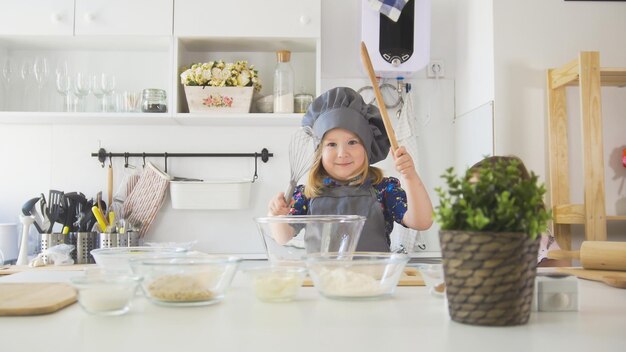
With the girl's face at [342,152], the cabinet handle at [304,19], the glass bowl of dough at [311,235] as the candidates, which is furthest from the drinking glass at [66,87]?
the glass bowl of dough at [311,235]

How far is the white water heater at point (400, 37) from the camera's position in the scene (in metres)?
2.35

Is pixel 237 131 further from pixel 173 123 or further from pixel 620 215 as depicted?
pixel 620 215

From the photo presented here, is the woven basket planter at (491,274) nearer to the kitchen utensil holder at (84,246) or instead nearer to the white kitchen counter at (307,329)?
the white kitchen counter at (307,329)

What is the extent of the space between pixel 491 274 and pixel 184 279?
1.18 ft

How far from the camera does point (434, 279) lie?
86 centimetres

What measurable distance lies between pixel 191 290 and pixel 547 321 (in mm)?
407

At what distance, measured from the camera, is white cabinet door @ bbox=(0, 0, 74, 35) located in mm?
2275

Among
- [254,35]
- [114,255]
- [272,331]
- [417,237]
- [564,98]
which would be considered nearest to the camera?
[272,331]

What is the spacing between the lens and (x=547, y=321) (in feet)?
2.23

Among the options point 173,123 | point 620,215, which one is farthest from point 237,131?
point 620,215

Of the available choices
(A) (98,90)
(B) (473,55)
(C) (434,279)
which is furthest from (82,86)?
(C) (434,279)

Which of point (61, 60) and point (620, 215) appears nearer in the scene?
point (620, 215)

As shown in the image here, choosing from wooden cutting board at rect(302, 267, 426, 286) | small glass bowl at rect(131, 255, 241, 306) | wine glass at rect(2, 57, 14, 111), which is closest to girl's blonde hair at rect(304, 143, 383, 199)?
wooden cutting board at rect(302, 267, 426, 286)

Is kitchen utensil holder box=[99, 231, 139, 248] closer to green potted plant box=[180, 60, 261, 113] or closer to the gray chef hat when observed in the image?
green potted plant box=[180, 60, 261, 113]
